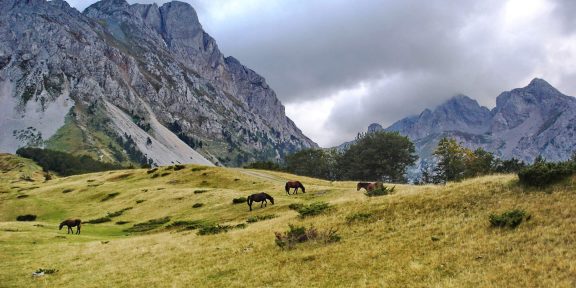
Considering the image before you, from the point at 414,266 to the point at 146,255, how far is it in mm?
19471

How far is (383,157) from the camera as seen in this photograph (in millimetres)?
137000

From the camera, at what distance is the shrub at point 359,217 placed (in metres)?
26.7

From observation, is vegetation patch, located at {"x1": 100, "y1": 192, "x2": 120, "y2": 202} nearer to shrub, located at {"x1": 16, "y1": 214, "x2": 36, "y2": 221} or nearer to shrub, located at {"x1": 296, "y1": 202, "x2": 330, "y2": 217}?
shrub, located at {"x1": 16, "y1": 214, "x2": 36, "y2": 221}

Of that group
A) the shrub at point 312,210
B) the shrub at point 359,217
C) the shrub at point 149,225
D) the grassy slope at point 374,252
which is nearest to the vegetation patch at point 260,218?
the grassy slope at point 374,252

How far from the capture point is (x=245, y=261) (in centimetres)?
2325

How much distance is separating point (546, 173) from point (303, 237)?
1339 centimetres

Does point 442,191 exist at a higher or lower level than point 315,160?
lower

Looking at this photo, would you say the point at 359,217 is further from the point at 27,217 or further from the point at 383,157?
the point at 383,157

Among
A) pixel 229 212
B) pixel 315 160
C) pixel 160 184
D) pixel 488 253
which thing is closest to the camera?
pixel 488 253

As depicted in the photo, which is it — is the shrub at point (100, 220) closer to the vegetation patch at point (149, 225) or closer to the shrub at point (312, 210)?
the vegetation patch at point (149, 225)

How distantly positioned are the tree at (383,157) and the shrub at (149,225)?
3561 inches

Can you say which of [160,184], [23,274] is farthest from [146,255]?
[160,184]

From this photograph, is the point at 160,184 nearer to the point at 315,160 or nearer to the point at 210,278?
the point at 210,278

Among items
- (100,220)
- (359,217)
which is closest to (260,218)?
(359,217)
